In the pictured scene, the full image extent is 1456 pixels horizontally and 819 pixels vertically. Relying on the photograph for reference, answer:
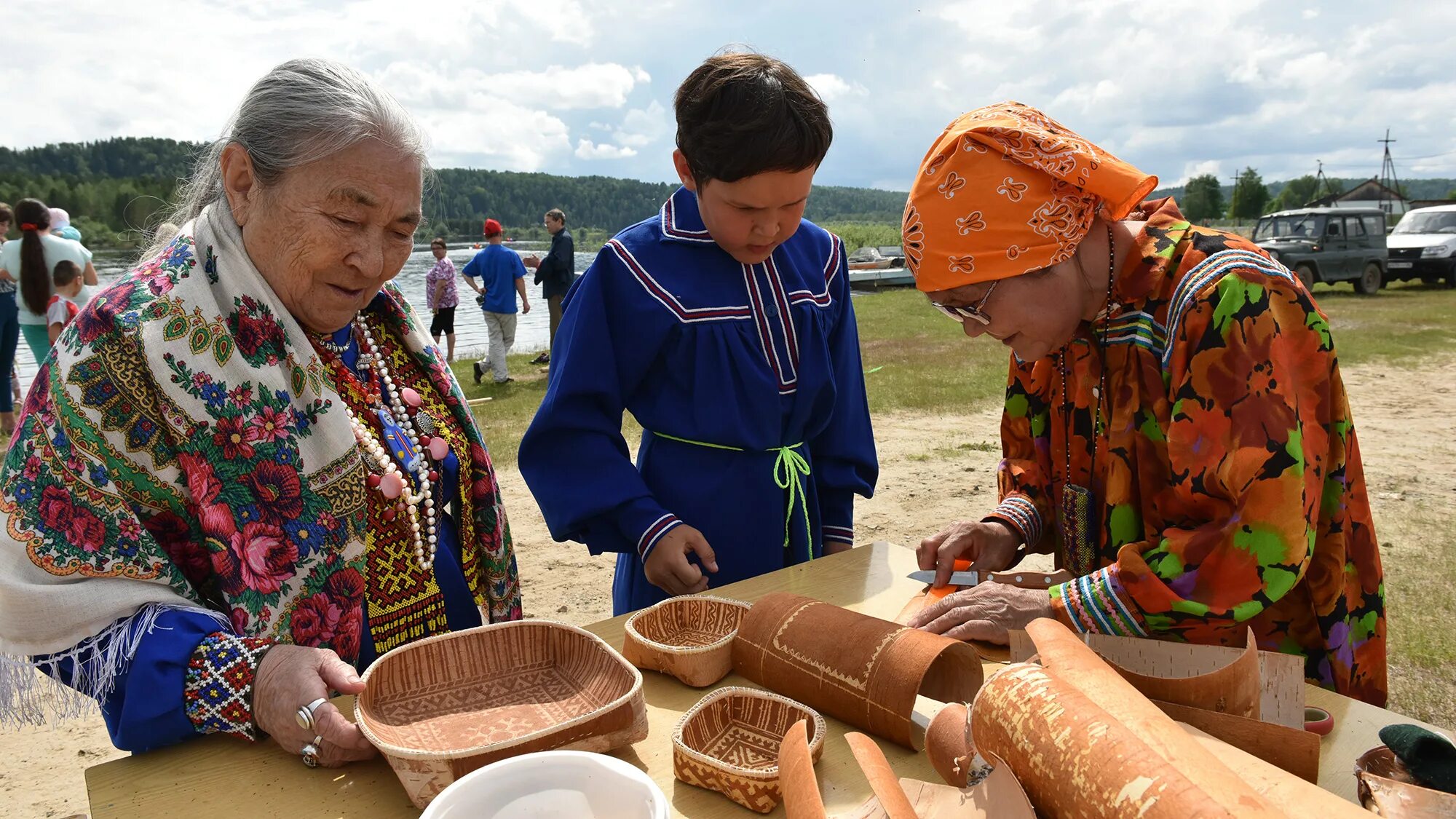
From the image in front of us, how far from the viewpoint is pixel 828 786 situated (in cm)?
130

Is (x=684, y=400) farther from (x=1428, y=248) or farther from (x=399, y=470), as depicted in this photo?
(x=1428, y=248)

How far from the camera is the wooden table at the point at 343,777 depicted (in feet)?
4.17

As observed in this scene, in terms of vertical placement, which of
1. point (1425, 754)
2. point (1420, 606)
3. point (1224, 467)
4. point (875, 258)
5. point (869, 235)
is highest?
point (869, 235)

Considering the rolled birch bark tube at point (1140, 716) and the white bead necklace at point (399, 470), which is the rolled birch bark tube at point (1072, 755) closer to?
the rolled birch bark tube at point (1140, 716)

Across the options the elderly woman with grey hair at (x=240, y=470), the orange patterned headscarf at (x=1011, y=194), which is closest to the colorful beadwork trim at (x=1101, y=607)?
the orange patterned headscarf at (x=1011, y=194)

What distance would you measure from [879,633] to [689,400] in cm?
92

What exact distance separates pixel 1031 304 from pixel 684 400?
87cm

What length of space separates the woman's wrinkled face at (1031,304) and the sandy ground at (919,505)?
2.90 metres

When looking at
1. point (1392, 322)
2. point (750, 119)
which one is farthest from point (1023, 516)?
point (1392, 322)

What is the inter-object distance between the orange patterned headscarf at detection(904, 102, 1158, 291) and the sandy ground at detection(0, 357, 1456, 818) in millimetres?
2971

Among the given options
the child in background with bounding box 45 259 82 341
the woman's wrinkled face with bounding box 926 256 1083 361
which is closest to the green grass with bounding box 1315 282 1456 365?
the woman's wrinkled face with bounding box 926 256 1083 361

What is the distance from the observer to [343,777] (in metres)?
1.35

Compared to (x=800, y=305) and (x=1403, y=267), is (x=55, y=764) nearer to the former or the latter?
(x=800, y=305)

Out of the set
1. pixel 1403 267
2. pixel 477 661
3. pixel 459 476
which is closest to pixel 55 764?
pixel 459 476
